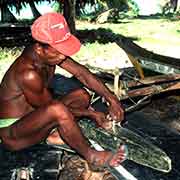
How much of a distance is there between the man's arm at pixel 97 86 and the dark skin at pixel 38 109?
0.03ft

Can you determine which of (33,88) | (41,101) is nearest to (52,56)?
(33,88)

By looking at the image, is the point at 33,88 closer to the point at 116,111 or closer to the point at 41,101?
the point at 41,101

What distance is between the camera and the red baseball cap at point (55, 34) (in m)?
3.78

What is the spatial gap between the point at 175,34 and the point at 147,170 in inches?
513

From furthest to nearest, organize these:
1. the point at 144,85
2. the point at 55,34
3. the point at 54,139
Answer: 1. the point at 144,85
2. the point at 54,139
3. the point at 55,34

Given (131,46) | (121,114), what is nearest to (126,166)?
(121,114)

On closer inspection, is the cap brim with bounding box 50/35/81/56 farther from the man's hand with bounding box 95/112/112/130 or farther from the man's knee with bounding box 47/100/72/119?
the man's hand with bounding box 95/112/112/130

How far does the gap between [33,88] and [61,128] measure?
450 millimetres

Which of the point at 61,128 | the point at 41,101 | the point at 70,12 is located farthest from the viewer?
the point at 70,12

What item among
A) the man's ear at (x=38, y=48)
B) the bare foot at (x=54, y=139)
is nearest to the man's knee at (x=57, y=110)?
the man's ear at (x=38, y=48)

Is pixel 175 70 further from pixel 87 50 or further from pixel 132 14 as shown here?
pixel 132 14

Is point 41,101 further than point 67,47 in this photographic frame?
Yes

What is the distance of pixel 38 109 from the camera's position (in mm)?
3904

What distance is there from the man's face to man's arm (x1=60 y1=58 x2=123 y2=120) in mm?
703
